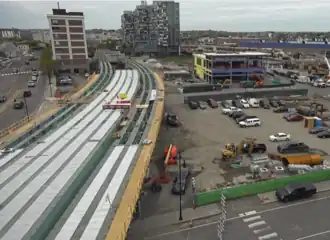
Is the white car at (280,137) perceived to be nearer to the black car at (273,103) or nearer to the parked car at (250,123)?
the parked car at (250,123)

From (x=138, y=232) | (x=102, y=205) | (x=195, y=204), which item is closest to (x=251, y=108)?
(x=195, y=204)

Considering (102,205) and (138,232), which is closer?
(102,205)

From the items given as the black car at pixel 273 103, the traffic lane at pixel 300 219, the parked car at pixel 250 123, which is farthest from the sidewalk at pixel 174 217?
the black car at pixel 273 103

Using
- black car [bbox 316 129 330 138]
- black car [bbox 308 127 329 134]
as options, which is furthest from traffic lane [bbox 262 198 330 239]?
black car [bbox 308 127 329 134]

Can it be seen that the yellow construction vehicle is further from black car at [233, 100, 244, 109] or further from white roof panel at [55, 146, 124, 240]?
black car at [233, 100, 244, 109]

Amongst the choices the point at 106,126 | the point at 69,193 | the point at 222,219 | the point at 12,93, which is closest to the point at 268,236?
the point at 222,219

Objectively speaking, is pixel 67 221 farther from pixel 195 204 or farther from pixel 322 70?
pixel 322 70

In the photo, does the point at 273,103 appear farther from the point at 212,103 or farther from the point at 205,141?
the point at 205,141
